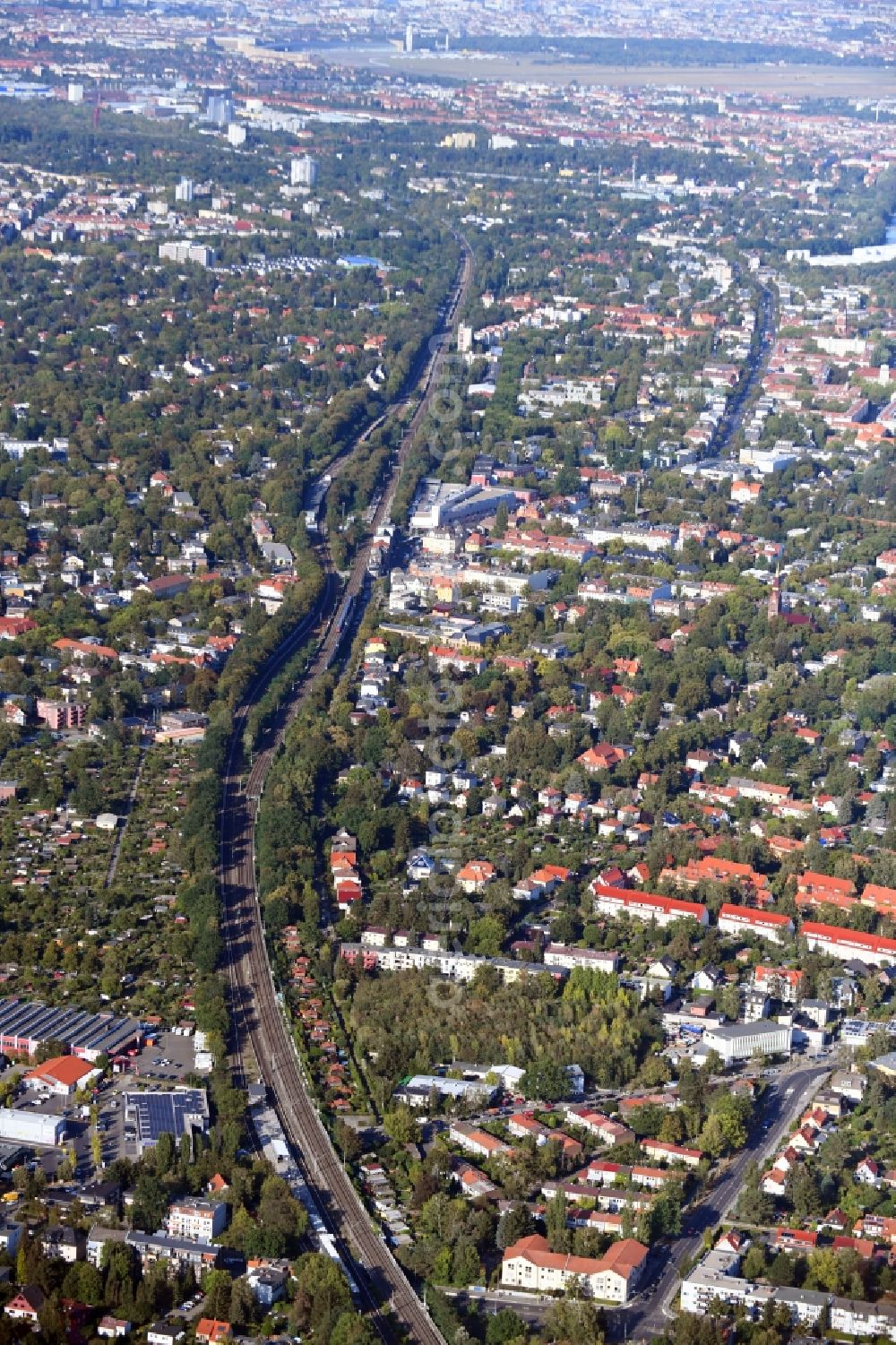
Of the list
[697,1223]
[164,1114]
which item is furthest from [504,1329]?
[164,1114]

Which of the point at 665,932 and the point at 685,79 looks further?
the point at 685,79

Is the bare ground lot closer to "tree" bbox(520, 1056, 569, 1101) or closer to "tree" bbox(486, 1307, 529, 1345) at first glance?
"tree" bbox(520, 1056, 569, 1101)

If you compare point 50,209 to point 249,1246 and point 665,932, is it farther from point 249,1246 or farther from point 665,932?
point 249,1246

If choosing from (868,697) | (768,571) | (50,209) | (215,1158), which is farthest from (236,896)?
(50,209)

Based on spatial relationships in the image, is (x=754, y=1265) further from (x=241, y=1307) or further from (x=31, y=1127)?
(x=31, y=1127)

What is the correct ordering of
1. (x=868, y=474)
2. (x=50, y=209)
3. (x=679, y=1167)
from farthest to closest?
1. (x=50, y=209)
2. (x=868, y=474)
3. (x=679, y=1167)

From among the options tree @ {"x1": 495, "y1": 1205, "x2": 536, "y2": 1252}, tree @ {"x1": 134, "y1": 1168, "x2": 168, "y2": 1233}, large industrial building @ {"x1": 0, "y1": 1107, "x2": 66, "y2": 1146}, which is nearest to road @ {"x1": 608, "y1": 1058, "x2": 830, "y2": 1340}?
tree @ {"x1": 495, "y1": 1205, "x2": 536, "y2": 1252}
